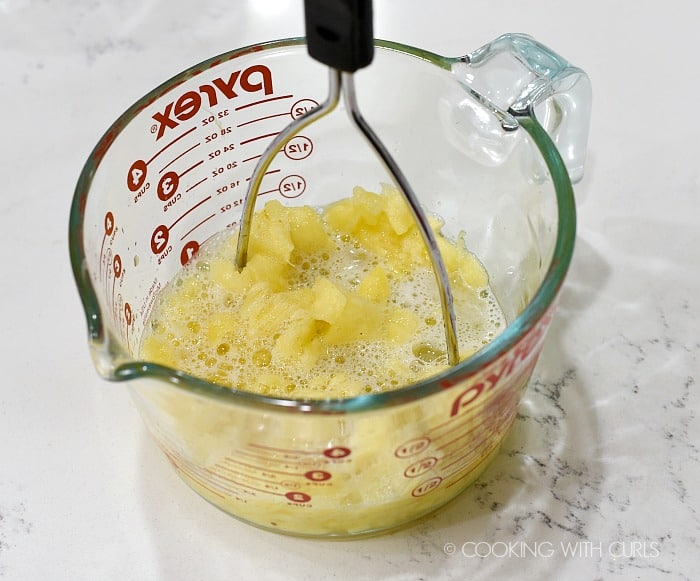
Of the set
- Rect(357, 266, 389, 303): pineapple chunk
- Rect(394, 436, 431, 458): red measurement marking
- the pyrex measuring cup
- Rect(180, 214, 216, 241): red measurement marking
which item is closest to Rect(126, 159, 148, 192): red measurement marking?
the pyrex measuring cup

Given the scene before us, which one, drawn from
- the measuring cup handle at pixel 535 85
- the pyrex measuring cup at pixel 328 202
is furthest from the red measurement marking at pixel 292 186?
the measuring cup handle at pixel 535 85

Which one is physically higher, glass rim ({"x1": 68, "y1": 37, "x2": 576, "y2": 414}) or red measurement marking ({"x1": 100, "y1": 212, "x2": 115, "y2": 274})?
red measurement marking ({"x1": 100, "y1": 212, "x2": 115, "y2": 274})

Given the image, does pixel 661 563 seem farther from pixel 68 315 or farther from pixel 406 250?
pixel 68 315

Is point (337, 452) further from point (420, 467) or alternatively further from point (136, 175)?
point (136, 175)

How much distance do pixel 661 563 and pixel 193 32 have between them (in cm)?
84

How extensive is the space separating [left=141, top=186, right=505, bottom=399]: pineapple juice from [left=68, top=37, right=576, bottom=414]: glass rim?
0.17 meters

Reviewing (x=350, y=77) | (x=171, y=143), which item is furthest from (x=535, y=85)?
(x=171, y=143)

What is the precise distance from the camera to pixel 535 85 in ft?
2.50

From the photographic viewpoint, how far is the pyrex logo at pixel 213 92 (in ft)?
2.65

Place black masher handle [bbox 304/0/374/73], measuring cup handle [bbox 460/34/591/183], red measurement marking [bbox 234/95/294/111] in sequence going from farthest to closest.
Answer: red measurement marking [bbox 234/95/294/111], measuring cup handle [bbox 460/34/591/183], black masher handle [bbox 304/0/374/73]

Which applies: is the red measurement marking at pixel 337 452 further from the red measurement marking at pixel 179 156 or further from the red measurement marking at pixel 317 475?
the red measurement marking at pixel 179 156

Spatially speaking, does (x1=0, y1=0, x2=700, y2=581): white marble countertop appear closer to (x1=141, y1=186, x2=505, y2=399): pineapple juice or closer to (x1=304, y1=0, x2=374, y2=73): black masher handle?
(x1=141, y1=186, x2=505, y2=399): pineapple juice

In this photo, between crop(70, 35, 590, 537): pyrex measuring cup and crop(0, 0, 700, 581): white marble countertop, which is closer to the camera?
crop(70, 35, 590, 537): pyrex measuring cup

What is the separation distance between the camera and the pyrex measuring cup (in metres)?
0.60
